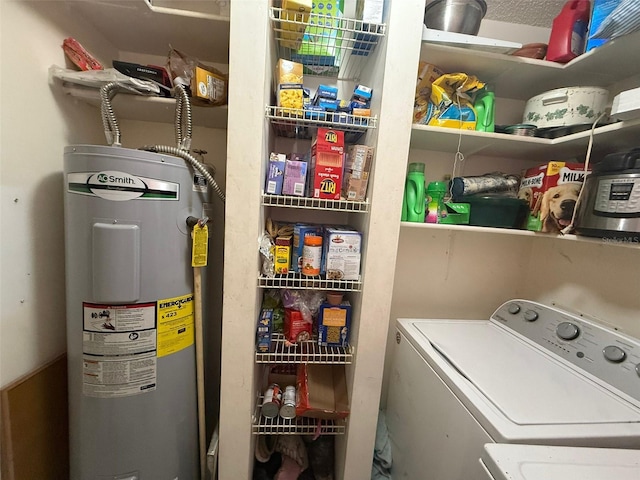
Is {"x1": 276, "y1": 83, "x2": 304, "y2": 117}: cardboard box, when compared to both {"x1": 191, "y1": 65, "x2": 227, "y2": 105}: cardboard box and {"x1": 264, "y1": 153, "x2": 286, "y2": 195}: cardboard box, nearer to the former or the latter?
{"x1": 264, "y1": 153, "x2": 286, "y2": 195}: cardboard box

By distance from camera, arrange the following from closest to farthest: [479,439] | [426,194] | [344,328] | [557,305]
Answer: [479,439] → [344,328] → [426,194] → [557,305]

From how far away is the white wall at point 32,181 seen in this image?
831mm

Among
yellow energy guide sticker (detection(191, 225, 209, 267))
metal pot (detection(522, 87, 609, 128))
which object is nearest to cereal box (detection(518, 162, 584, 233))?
metal pot (detection(522, 87, 609, 128))

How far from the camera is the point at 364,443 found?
104 centimetres

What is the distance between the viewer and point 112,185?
816mm

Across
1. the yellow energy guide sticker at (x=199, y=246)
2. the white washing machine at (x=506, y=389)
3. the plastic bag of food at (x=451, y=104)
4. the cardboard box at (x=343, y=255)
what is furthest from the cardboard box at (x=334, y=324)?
the plastic bag of food at (x=451, y=104)

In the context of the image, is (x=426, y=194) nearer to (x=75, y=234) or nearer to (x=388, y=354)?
(x=388, y=354)

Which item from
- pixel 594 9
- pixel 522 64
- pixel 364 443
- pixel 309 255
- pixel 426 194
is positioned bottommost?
pixel 364 443

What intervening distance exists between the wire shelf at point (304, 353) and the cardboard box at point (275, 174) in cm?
61

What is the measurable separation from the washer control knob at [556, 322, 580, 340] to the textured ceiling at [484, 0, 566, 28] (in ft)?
4.76

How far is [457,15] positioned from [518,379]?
1.33 metres

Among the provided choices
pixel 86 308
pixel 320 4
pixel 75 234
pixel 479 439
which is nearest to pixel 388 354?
pixel 479 439

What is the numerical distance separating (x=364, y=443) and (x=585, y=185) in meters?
1.30

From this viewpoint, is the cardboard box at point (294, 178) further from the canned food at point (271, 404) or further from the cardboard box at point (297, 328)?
the canned food at point (271, 404)
